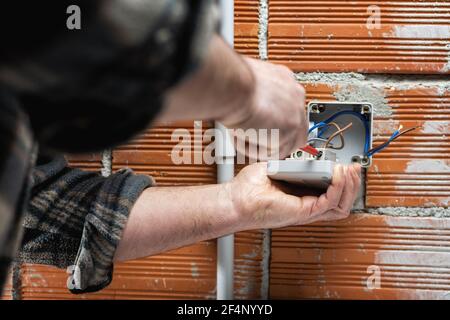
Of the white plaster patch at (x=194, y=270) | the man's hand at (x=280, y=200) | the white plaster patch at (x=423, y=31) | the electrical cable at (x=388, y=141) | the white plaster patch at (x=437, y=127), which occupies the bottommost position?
the white plaster patch at (x=194, y=270)

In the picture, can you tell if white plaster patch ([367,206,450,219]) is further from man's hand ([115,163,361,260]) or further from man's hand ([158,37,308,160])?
man's hand ([158,37,308,160])

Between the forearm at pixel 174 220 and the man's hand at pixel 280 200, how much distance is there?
2 cm

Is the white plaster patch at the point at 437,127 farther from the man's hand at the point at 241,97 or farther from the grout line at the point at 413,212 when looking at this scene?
the man's hand at the point at 241,97

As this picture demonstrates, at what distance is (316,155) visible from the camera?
934mm

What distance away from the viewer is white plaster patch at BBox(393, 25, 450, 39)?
103 cm

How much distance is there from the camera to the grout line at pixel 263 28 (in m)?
1.07

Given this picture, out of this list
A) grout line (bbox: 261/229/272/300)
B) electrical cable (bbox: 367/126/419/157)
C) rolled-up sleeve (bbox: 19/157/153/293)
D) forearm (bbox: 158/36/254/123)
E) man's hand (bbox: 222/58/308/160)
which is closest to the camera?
forearm (bbox: 158/36/254/123)

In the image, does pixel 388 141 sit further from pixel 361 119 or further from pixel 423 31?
pixel 423 31

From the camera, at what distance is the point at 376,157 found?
106 cm

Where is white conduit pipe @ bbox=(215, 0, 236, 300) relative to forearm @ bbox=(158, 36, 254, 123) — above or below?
below

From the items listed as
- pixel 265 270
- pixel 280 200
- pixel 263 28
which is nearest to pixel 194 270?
pixel 265 270

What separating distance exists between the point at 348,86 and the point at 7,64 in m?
0.84

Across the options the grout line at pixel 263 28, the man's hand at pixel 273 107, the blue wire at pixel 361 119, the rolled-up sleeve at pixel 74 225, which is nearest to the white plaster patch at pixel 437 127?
the blue wire at pixel 361 119

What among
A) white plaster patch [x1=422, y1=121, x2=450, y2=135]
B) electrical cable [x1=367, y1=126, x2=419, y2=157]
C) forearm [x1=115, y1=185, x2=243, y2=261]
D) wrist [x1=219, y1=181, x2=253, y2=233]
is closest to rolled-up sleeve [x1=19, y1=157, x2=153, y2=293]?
forearm [x1=115, y1=185, x2=243, y2=261]
